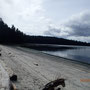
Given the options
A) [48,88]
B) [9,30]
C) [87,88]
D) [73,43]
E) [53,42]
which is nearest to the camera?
[48,88]

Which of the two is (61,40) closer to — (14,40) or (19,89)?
(14,40)

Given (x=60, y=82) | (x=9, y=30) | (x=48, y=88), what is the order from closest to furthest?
(x=48, y=88) < (x=60, y=82) < (x=9, y=30)

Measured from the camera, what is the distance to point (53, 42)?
448ft

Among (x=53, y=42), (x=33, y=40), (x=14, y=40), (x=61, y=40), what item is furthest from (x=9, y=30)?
(x=61, y=40)

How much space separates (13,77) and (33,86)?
1332mm

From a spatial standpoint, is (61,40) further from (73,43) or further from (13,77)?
(13,77)

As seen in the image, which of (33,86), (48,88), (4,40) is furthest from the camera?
(4,40)

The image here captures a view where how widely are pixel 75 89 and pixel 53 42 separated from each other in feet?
431

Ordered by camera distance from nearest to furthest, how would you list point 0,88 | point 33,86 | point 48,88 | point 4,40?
point 0,88 < point 48,88 < point 33,86 < point 4,40

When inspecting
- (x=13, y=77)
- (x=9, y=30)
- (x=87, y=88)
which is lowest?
(x=87, y=88)

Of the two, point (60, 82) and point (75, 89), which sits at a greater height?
point (60, 82)

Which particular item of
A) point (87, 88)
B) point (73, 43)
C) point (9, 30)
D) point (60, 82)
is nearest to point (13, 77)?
point (60, 82)

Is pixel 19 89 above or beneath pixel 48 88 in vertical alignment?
beneath

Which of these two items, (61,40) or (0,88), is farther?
(61,40)
